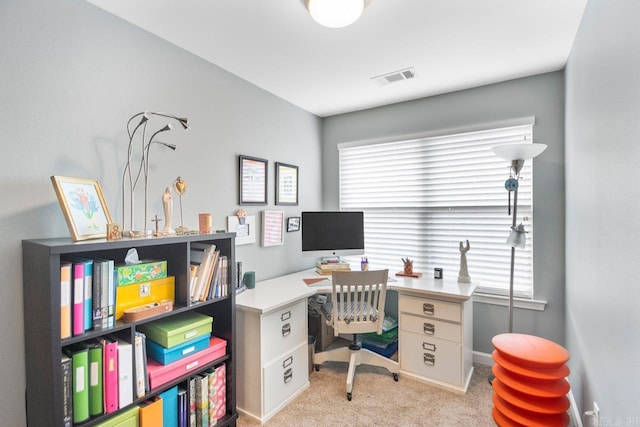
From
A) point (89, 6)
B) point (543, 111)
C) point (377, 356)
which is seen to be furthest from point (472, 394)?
point (89, 6)

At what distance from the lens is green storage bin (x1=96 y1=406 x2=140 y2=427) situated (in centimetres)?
138

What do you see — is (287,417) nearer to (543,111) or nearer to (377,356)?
(377,356)

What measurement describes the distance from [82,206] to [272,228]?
5.17 feet

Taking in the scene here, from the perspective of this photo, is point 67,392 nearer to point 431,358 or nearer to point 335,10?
point 335,10

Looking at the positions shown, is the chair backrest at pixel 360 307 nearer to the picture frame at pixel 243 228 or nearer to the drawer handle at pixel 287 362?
the drawer handle at pixel 287 362

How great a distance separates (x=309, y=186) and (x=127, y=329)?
228 centimetres

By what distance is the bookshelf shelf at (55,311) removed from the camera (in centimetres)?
120

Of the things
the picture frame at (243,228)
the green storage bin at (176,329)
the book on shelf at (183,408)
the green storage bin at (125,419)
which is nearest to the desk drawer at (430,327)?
the picture frame at (243,228)

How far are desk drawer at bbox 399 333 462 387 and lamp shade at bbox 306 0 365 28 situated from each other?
7.38 feet

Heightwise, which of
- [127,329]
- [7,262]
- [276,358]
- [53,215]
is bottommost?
[276,358]

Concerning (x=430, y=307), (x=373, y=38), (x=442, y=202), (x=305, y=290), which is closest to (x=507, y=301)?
(x=430, y=307)

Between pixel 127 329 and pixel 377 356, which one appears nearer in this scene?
pixel 127 329

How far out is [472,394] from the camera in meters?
2.29

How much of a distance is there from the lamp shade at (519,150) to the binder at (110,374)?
256 cm
